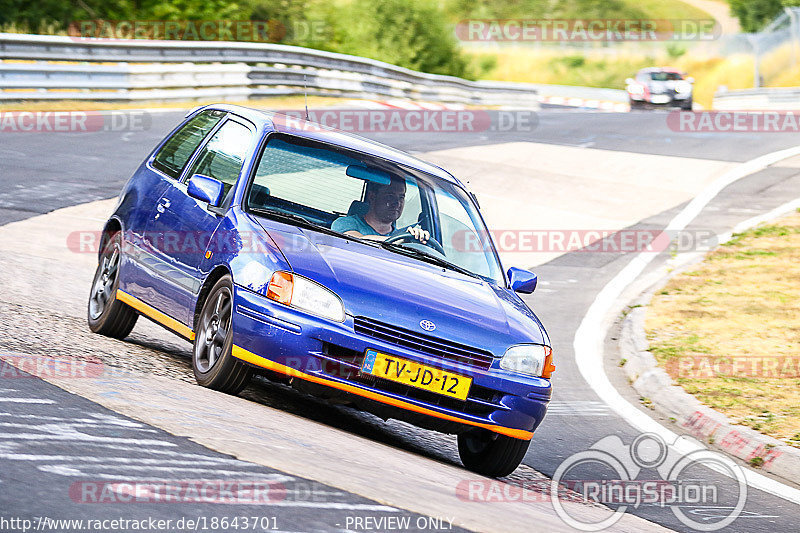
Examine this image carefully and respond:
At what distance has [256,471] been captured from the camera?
4680 millimetres

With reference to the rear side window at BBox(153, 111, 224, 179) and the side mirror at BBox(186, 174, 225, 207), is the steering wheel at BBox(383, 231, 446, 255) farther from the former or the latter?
the rear side window at BBox(153, 111, 224, 179)

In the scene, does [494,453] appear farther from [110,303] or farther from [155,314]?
[110,303]

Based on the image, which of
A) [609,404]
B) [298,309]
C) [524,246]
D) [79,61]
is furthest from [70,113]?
[298,309]

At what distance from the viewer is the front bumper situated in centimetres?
592

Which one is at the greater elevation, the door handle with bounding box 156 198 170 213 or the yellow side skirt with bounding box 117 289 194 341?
the door handle with bounding box 156 198 170 213

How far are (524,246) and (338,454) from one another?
9.80 meters

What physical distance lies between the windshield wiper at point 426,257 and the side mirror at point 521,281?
0.30 metres

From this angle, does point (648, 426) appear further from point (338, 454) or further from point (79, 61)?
point (79, 61)
